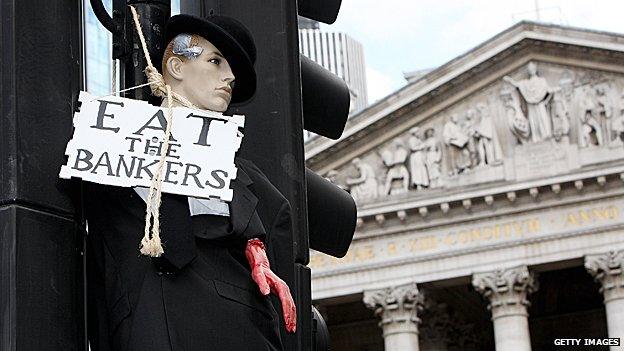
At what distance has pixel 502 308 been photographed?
1109 inches

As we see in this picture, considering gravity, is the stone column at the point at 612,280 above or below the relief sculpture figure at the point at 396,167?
below

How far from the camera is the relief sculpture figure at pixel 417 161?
2962cm

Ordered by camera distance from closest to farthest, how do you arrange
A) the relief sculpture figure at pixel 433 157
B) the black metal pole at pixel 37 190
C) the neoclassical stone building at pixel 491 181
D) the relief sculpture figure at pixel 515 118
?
the black metal pole at pixel 37 190
the neoclassical stone building at pixel 491 181
the relief sculpture figure at pixel 515 118
the relief sculpture figure at pixel 433 157

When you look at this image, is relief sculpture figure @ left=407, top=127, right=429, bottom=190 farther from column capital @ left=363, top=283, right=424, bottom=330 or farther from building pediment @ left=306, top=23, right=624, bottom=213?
column capital @ left=363, top=283, right=424, bottom=330

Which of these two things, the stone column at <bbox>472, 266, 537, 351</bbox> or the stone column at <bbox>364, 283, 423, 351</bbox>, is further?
the stone column at <bbox>364, 283, 423, 351</bbox>

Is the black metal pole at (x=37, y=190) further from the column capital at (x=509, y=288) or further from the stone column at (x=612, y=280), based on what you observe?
the column capital at (x=509, y=288)

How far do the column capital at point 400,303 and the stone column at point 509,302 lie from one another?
4.29ft

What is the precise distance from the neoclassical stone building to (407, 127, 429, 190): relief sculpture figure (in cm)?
3

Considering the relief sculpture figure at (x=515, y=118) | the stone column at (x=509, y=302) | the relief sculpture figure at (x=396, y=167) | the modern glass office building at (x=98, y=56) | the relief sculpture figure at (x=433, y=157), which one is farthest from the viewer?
the modern glass office building at (x=98, y=56)

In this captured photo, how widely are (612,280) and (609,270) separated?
22 centimetres

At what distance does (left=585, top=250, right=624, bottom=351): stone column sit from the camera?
2755cm

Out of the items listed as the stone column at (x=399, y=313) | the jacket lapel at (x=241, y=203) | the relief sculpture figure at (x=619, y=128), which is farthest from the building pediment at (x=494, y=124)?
the jacket lapel at (x=241, y=203)

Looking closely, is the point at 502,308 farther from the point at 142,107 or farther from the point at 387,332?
the point at 142,107

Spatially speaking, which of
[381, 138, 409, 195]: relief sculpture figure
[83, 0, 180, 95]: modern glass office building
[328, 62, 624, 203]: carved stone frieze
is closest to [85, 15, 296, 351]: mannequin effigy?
[328, 62, 624, 203]: carved stone frieze
